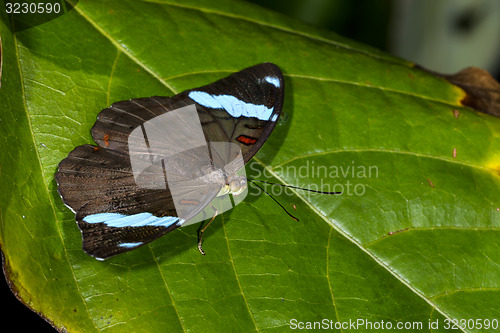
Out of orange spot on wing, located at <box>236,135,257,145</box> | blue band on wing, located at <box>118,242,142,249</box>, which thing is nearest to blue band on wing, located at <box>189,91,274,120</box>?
orange spot on wing, located at <box>236,135,257,145</box>

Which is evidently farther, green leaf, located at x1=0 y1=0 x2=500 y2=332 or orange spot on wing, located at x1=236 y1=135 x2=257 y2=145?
orange spot on wing, located at x1=236 y1=135 x2=257 y2=145

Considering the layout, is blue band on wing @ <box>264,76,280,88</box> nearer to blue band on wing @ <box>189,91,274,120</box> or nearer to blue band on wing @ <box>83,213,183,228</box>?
blue band on wing @ <box>189,91,274,120</box>

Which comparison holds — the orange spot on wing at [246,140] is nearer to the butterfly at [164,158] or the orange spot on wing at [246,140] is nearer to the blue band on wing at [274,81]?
the butterfly at [164,158]

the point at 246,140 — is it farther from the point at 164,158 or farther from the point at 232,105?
the point at 164,158

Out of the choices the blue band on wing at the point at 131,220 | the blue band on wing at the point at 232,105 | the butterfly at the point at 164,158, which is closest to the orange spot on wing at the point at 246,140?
the butterfly at the point at 164,158

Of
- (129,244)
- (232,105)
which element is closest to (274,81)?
(232,105)

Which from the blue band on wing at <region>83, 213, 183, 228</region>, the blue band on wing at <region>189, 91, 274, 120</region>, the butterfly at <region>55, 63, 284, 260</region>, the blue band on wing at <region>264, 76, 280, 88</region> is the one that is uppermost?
the blue band on wing at <region>264, 76, 280, 88</region>

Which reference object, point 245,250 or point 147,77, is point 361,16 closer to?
point 147,77
